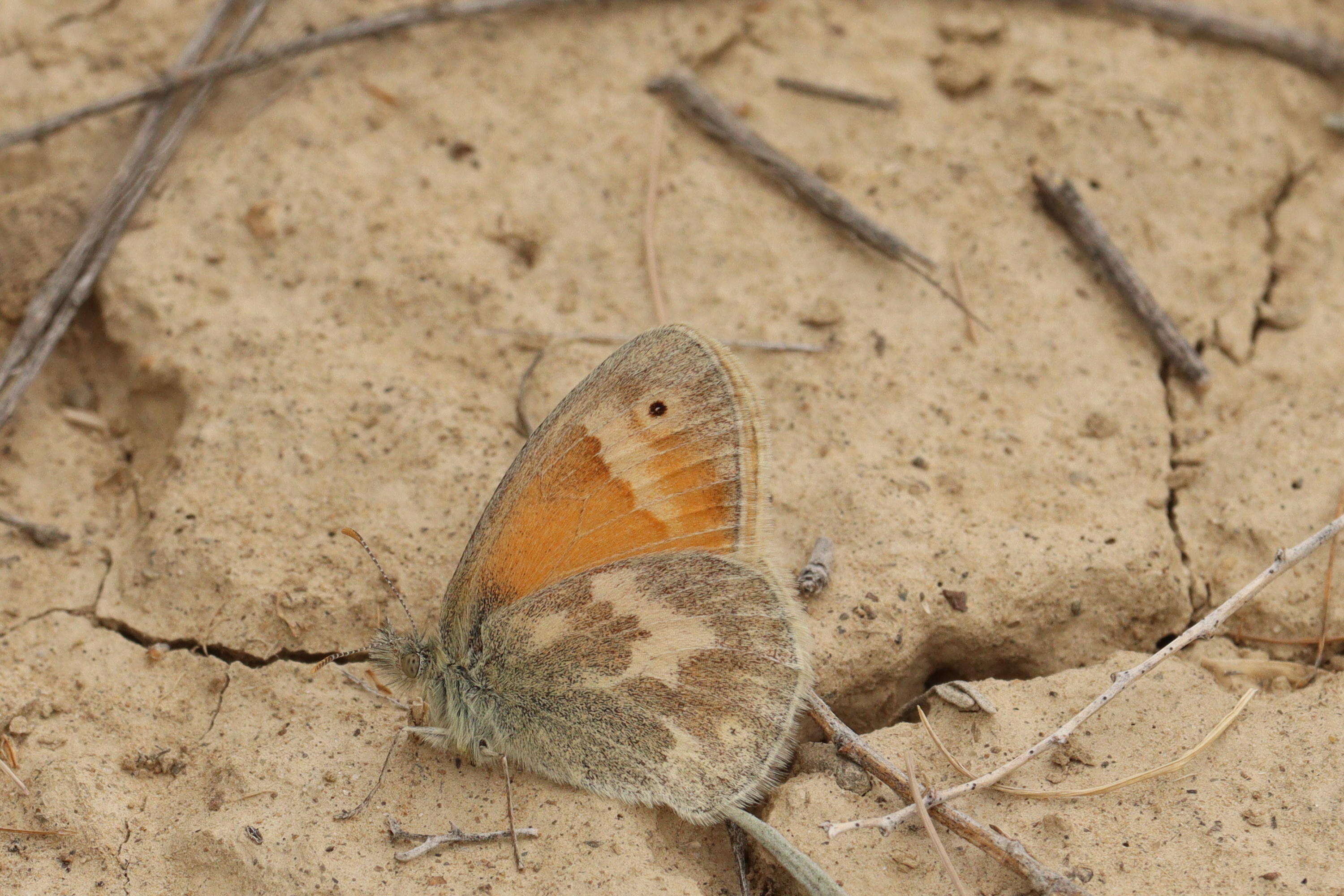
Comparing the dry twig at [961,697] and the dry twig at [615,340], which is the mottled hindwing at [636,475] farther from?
the dry twig at [615,340]

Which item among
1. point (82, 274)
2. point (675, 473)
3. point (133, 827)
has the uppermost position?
point (675, 473)

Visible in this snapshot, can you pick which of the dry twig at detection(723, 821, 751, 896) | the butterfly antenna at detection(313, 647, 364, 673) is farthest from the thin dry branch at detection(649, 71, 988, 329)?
the butterfly antenna at detection(313, 647, 364, 673)

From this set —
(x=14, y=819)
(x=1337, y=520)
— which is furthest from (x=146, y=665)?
(x=1337, y=520)

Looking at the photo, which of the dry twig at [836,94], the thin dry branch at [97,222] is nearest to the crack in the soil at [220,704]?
the thin dry branch at [97,222]

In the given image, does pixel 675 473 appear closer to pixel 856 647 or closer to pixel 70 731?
pixel 856 647

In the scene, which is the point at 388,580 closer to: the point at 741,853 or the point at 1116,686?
the point at 741,853

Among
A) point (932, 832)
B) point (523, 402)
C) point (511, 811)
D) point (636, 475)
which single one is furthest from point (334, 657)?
point (932, 832)
